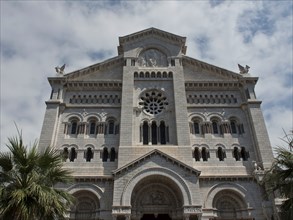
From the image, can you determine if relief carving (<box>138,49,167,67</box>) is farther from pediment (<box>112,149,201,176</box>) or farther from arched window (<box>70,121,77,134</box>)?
pediment (<box>112,149,201,176</box>)

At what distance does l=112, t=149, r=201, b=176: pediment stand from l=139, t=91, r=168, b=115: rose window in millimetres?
5723

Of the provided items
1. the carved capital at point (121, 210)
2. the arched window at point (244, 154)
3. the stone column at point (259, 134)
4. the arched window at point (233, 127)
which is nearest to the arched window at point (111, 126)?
the carved capital at point (121, 210)

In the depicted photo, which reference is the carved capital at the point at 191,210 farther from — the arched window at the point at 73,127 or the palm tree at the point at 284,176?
the arched window at the point at 73,127

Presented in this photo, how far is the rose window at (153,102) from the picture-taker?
28.5 m

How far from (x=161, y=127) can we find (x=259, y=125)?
30.1 ft

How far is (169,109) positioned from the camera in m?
28.2

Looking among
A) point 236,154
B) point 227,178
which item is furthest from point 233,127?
point 227,178

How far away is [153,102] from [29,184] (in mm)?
17372

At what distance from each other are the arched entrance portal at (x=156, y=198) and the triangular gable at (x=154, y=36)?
15.9 meters

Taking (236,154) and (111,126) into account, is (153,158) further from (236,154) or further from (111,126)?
(236,154)

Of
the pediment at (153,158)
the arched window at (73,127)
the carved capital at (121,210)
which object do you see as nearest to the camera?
the carved capital at (121,210)

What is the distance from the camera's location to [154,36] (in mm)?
32781

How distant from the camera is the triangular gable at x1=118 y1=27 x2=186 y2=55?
32.2 meters

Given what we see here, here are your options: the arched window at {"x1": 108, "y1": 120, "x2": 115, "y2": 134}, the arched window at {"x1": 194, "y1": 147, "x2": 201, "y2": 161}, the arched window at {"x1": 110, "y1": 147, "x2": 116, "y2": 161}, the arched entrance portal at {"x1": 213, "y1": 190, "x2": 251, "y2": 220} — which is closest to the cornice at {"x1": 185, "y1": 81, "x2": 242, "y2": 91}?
the arched window at {"x1": 194, "y1": 147, "x2": 201, "y2": 161}
